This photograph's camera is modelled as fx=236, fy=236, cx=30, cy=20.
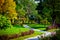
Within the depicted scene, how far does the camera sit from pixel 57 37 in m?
15.1

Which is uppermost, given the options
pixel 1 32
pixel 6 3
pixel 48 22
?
pixel 6 3

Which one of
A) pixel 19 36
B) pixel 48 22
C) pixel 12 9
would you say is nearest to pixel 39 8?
pixel 48 22

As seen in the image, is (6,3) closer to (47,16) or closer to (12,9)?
(12,9)

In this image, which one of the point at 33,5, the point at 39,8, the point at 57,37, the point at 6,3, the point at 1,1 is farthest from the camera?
the point at 39,8

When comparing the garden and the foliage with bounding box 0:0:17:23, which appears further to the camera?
the foliage with bounding box 0:0:17:23

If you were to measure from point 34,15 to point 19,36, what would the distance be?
99.6 ft

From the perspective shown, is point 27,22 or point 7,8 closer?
point 7,8

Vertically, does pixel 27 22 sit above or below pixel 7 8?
below

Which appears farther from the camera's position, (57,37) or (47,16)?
(47,16)

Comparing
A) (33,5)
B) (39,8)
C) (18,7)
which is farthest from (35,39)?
(39,8)

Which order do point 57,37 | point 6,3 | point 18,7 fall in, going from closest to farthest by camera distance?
1. point 57,37
2. point 6,3
3. point 18,7

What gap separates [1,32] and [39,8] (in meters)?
39.7

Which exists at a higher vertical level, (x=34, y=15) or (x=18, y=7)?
(x=18, y=7)

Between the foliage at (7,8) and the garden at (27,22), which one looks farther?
the foliage at (7,8)
